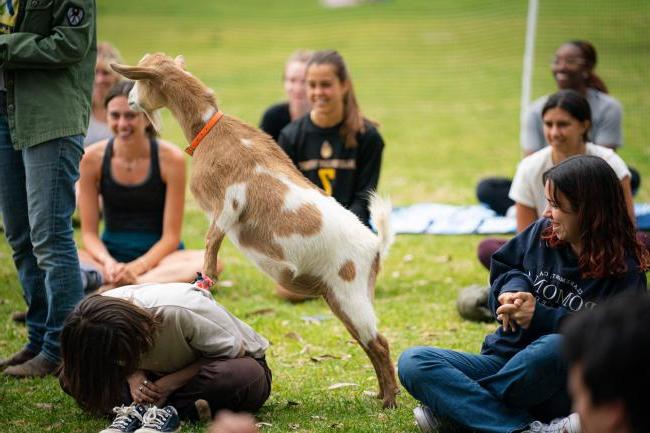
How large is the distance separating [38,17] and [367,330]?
7.05ft

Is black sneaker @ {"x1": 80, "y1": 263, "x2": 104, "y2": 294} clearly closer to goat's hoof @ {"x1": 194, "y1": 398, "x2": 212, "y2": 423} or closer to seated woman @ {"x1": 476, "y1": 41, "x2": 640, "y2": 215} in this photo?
goat's hoof @ {"x1": 194, "y1": 398, "x2": 212, "y2": 423}

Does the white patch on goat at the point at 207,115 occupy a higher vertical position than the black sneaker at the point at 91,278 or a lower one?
higher

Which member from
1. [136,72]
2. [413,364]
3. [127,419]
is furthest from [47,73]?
[413,364]

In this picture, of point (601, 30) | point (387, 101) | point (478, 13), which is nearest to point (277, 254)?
point (387, 101)

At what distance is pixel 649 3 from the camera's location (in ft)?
66.7

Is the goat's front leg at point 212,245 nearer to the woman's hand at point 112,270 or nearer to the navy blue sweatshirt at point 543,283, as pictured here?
the navy blue sweatshirt at point 543,283

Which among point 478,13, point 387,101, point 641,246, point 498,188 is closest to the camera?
point 641,246

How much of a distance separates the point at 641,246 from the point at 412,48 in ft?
63.8

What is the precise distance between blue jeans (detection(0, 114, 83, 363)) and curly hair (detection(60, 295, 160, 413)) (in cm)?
102

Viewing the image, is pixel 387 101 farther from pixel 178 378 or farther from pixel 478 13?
pixel 178 378

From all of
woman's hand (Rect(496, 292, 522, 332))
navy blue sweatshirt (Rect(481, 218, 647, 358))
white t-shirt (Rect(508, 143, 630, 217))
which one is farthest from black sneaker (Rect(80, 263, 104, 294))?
woman's hand (Rect(496, 292, 522, 332))

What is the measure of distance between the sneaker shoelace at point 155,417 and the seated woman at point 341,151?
2.70 metres

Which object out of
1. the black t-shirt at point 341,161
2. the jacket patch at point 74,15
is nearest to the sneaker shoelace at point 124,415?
the jacket patch at point 74,15

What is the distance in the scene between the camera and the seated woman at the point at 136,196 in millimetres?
5980
